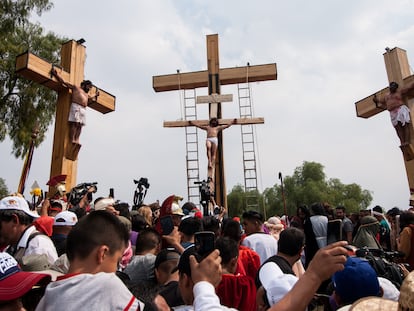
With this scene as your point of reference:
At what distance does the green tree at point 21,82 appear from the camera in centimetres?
1275

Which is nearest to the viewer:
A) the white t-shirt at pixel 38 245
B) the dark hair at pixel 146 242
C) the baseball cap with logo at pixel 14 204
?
the white t-shirt at pixel 38 245

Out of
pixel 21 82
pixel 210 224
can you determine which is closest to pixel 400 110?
pixel 210 224

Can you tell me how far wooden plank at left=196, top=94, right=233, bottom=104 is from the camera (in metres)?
11.0

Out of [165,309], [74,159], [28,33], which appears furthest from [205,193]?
[28,33]

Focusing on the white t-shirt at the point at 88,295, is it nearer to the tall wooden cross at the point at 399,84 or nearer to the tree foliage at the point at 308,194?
the tall wooden cross at the point at 399,84

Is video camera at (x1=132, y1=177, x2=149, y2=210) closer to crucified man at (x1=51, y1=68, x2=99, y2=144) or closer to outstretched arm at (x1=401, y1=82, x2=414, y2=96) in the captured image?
crucified man at (x1=51, y1=68, x2=99, y2=144)

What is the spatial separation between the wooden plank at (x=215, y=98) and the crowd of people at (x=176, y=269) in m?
6.85

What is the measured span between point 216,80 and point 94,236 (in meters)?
10.1

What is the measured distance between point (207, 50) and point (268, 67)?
1.99 metres

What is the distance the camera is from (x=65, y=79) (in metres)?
8.57

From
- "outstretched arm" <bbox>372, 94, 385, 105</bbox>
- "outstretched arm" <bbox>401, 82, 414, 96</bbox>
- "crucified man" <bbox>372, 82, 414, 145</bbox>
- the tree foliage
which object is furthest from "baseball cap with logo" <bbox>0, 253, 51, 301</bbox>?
the tree foliage

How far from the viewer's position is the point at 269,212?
1425 inches

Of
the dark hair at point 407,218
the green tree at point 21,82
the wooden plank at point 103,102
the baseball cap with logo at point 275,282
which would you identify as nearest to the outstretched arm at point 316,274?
the baseball cap with logo at point 275,282

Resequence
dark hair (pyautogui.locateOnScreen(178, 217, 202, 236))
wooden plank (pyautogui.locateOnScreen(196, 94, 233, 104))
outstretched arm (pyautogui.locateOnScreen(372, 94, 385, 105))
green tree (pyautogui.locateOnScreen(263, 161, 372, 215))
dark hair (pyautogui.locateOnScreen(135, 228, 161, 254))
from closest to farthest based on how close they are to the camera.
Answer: dark hair (pyautogui.locateOnScreen(135, 228, 161, 254))
dark hair (pyautogui.locateOnScreen(178, 217, 202, 236))
outstretched arm (pyautogui.locateOnScreen(372, 94, 385, 105))
wooden plank (pyautogui.locateOnScreen(196, 94, 233, 104))
green tree (pyautogui.locateOnScreen(263, 161, 372, 215))
